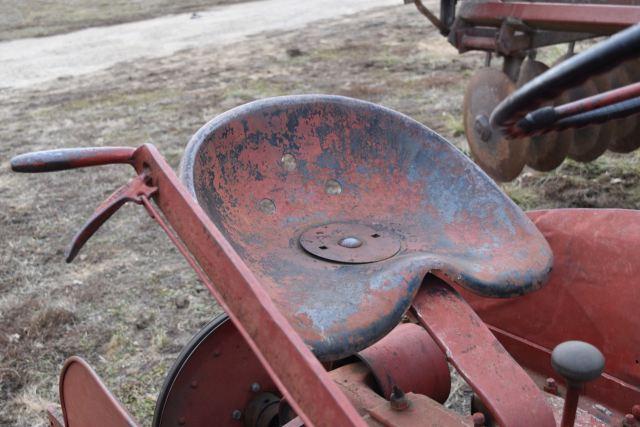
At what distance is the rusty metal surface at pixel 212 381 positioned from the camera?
5.01ft

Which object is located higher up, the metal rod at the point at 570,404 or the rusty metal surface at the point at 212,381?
the metal rod at the point at 570,404

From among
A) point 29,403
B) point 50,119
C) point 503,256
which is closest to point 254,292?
point 503,256

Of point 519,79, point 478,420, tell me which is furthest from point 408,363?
point 519,79

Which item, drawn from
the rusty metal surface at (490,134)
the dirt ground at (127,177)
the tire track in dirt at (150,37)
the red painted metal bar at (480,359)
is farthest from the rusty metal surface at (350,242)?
the tire track in dirt at (150,37)

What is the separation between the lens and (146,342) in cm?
265

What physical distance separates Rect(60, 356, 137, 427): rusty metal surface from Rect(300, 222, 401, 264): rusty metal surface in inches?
18.1

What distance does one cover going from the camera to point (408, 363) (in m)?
1.54

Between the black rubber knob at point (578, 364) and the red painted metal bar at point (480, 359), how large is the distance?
9 cm

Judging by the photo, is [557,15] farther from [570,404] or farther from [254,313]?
[254,313]

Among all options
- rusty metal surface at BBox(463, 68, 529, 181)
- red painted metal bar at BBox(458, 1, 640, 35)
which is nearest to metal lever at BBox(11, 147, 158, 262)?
red painted metal bar at BBox(458, 1, 640, 35)

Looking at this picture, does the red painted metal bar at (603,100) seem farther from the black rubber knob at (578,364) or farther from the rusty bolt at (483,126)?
the rusty bolt at (483,126)

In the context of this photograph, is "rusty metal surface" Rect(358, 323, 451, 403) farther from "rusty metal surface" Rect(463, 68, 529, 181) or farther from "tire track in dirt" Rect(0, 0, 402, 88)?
"tire track in dirt" Rect(0, 0, 402, 88)

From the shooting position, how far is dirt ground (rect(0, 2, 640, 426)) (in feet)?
8.45

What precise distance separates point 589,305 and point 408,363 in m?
0.39
